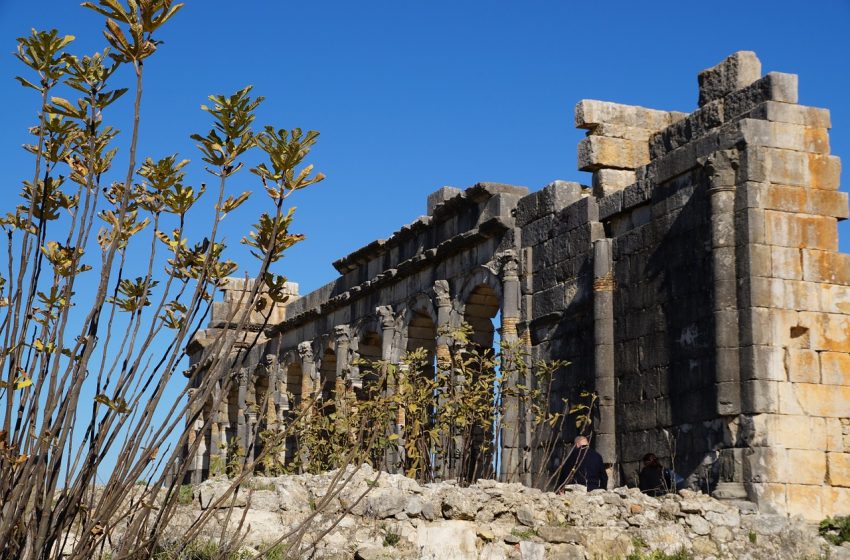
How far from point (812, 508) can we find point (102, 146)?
9.28m

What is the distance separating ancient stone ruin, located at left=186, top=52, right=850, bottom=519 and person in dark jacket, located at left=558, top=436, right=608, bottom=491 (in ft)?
1.66

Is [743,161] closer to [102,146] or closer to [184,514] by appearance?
[184,514]

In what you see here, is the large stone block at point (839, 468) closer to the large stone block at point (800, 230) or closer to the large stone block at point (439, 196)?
the large stone block at point (800, 230)

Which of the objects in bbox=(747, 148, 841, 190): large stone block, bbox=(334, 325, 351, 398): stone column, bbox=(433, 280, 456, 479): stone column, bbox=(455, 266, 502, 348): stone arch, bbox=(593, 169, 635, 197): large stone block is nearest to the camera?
bbox=(747, 148, 841, 190): large stone block

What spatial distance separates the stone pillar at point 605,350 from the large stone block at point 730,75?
7.32ft

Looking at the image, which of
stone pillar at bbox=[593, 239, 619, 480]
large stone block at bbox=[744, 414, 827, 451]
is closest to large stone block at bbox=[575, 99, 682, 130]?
stone pillar at bbox=[593, 239, 619, 480]

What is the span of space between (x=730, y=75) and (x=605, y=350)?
338 centimetres

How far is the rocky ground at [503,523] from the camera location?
977cm

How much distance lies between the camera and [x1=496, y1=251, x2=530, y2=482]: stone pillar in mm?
16219

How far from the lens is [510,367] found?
1638 centimetres

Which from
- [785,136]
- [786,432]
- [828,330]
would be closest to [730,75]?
[785,136]

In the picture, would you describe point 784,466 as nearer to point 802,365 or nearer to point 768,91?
point 802,365

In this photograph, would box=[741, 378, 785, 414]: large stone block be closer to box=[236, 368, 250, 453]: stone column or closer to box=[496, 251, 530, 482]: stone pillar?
box=[496, 251, 530, 482]: stone pillar

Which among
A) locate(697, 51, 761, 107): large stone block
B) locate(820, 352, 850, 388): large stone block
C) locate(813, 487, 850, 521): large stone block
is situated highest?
locate(697, 51, 761, 107): large stone block
